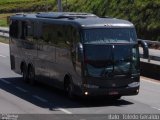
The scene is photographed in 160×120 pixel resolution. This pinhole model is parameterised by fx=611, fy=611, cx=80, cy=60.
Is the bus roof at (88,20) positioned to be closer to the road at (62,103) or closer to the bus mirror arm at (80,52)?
the bus mirror arm at (80,52)

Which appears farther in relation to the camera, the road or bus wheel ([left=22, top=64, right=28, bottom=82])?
bus wheel ([left=22, top=64, right=28, bottom=82])

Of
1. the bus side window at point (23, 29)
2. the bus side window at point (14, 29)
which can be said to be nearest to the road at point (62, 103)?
the bus side window at point (23, 29)

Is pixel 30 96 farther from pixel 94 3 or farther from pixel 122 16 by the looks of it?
pixel 94 3

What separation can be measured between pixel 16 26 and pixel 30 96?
5933 millimetres

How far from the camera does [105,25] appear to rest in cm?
1908

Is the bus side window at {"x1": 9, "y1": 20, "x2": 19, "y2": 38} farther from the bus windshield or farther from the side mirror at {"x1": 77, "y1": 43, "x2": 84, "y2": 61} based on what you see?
the side mirror at {"x1": 77, "y1": 43, "x2": 84, "y2": 61}

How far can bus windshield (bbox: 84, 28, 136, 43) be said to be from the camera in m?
18.8

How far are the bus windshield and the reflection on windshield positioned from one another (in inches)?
8.1

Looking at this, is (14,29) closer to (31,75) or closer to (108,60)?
(31,75)

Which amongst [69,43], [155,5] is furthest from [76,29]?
[155,5]

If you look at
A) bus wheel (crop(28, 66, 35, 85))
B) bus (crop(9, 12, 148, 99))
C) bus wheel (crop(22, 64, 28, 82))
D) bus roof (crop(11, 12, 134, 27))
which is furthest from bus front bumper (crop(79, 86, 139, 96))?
bus wheel (crop(22, 64, 28, 82))

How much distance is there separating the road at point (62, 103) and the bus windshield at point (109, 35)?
6.49 ft

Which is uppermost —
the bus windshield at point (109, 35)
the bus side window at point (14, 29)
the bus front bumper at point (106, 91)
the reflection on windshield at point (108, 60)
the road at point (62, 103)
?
the bus windshield at point (109, 35)

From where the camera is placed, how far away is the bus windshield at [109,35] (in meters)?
18.8
